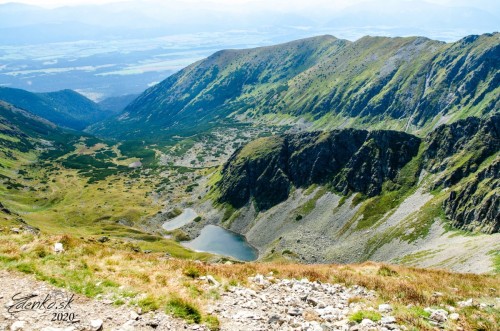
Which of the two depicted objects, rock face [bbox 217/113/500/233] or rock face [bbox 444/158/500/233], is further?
rock face [bbox 217/113/500/233]

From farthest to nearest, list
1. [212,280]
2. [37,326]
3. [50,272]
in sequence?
[212,280] → [50,272] → [37,326]

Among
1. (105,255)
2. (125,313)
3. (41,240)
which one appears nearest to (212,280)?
(125,313)

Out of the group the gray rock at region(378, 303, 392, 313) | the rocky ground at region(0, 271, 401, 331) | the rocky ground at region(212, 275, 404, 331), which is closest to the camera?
the rocky ground at region(0, 271, 401, 331)

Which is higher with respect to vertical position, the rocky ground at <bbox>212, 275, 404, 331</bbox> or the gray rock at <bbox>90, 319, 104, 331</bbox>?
the gray rock at <bbox>90, 319, 104, 331</bbox>

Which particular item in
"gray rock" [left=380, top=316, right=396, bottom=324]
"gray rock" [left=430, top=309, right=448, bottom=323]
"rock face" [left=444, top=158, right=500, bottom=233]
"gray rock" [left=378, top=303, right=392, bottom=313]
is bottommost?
"rock face" [left=444, top=158, right=500, bottom=233]

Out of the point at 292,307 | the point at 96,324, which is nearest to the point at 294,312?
the point at 292,307

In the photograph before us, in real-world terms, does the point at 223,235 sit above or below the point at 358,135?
below

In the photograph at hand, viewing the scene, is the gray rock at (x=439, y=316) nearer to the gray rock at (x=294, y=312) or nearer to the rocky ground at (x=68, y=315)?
the gray rock at (x=294, y=312)

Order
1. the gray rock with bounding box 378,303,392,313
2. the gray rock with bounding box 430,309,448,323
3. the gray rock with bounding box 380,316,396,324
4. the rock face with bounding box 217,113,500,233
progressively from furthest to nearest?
the rock face with bounding box 217,113,500,233 < the gray rock with bounding box 378,303,392,313 < the gray rock with bounding box 430,309,448,323 < the gray rock with bounding box 380,316,396,324

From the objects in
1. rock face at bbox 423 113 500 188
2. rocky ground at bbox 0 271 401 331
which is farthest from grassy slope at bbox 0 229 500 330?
rock face at bbox 423 113 500 188

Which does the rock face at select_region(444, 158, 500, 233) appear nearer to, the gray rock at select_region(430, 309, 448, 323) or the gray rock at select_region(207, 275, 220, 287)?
the gray rock at select_region(430, 309, 448, 323)

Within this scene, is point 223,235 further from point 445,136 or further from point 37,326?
point 37,326

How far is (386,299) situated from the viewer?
23.6m

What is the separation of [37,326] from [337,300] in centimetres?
1595
